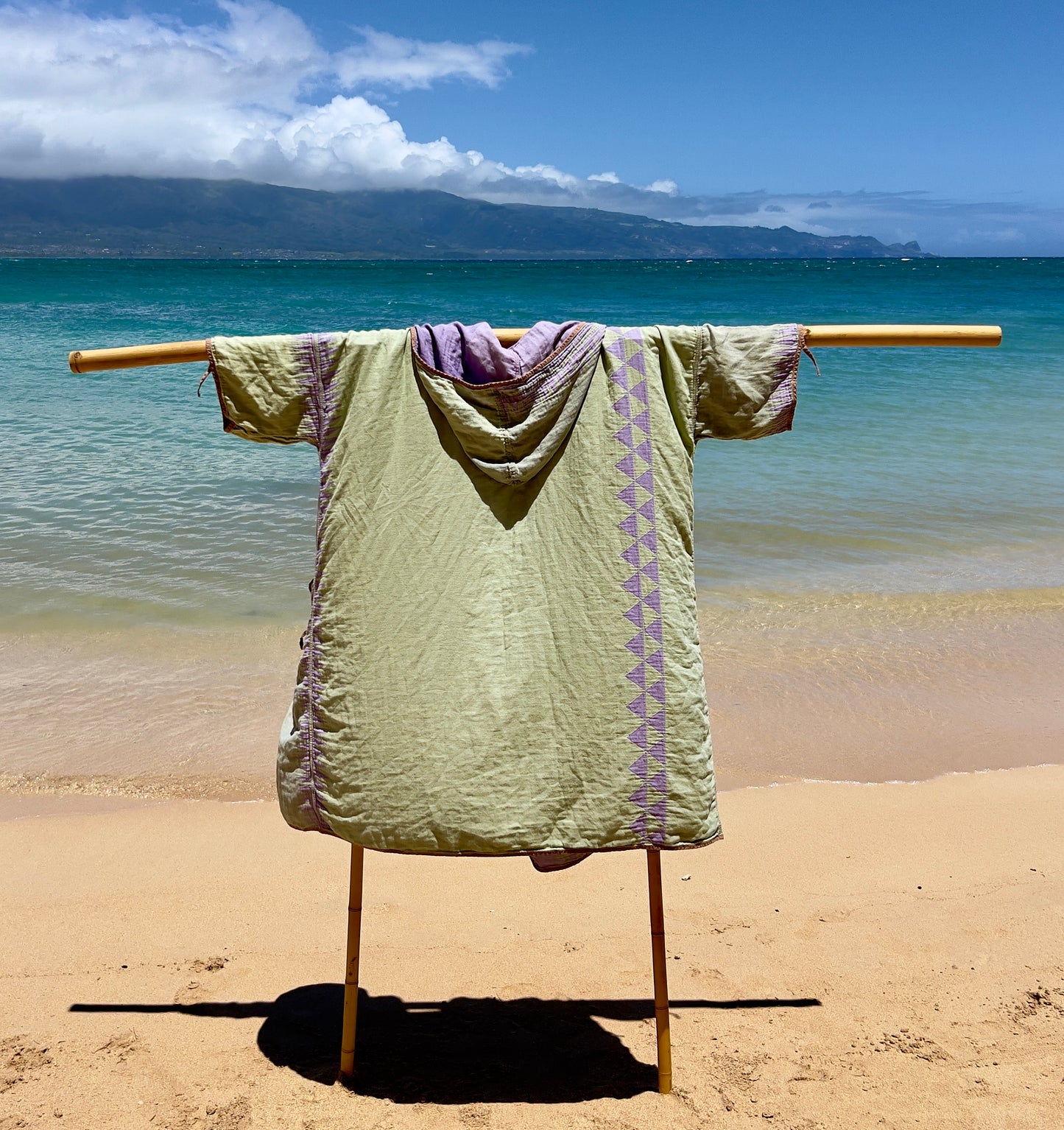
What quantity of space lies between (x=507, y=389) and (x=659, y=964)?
1.24 metres

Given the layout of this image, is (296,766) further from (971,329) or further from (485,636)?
(971,329)

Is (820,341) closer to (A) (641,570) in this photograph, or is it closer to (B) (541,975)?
(A) (641,570)

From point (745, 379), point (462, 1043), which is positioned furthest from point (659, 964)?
point (745, 379)

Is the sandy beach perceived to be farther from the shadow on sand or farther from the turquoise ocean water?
the turquoise ocean water

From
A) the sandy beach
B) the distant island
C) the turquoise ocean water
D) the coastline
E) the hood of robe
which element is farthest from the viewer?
the distant island

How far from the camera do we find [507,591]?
2.01m

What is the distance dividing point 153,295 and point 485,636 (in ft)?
107

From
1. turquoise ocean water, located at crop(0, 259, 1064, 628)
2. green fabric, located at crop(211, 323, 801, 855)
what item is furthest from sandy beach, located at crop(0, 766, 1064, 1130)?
turquoise ocean water, located at crop(0, 259, 1064, 628)

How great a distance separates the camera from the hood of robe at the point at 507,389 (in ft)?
6.42

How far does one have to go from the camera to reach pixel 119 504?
7691 millimetres

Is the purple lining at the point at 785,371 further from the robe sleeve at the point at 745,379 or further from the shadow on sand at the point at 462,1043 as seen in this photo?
the shadow on sand at the point at 462,1043

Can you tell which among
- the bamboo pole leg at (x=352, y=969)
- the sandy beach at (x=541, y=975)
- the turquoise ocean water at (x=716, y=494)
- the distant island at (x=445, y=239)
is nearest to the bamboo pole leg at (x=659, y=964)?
the sandy beach at (x=541, y=975)

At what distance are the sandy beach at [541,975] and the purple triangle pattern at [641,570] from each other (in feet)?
2.67

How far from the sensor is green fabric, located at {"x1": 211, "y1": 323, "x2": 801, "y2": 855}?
6.50 ft
